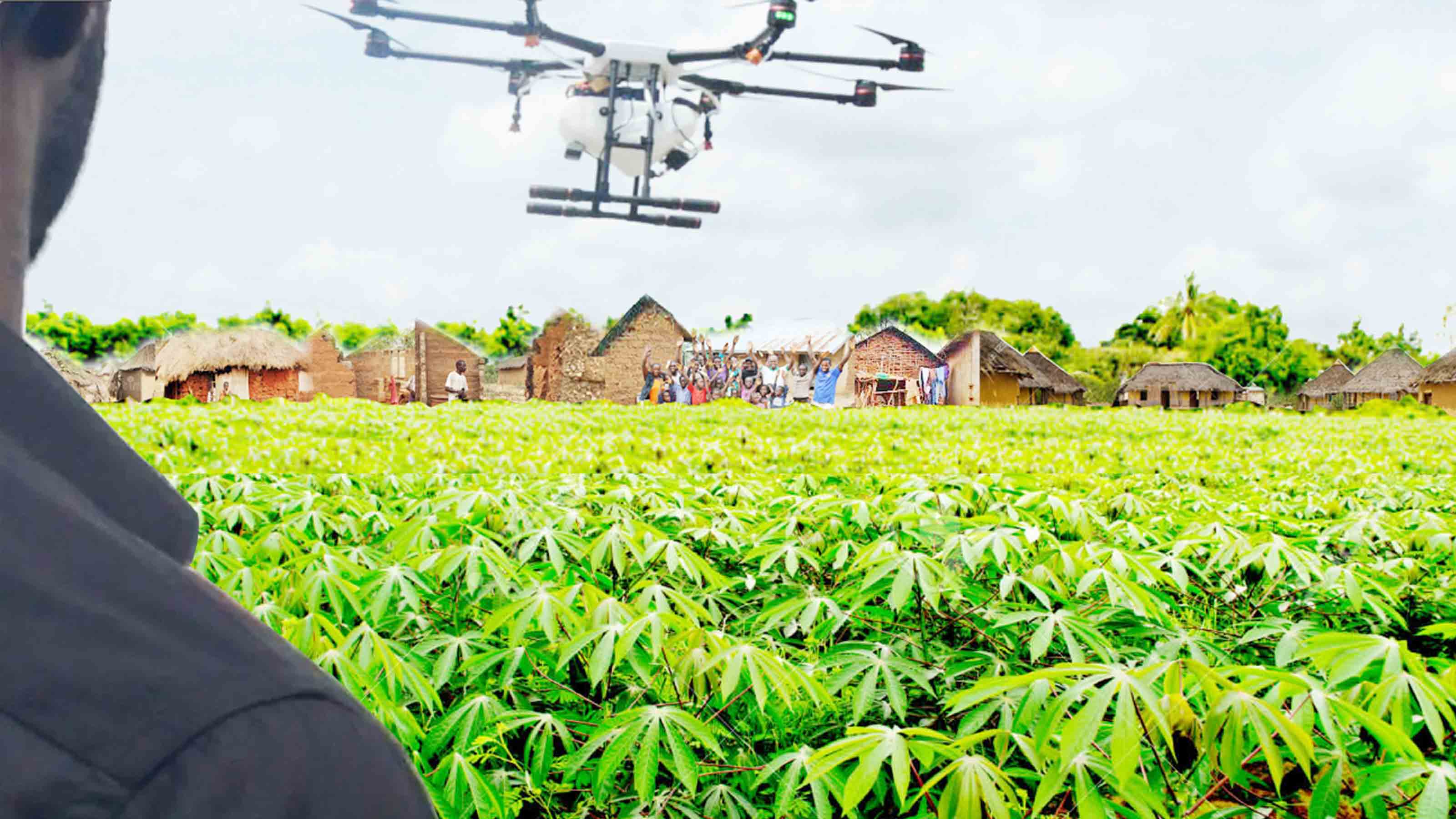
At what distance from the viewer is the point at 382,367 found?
3347 cm

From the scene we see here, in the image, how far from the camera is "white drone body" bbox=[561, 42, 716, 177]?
12.3 metres

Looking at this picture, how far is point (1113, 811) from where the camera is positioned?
1.22 metres

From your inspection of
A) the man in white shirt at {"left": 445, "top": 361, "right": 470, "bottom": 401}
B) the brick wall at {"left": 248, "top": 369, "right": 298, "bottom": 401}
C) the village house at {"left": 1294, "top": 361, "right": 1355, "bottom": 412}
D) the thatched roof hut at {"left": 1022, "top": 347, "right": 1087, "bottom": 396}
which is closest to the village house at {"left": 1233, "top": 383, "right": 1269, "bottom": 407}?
the village house at {"left": 1294, "top": 361, "right": 1355, "bottom": 412}

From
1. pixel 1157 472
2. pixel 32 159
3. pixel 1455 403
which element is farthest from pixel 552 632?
pixel 1455 403

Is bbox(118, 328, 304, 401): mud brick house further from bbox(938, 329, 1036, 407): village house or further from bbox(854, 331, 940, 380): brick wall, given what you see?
bbox(938, 329, 1036, 407): village house

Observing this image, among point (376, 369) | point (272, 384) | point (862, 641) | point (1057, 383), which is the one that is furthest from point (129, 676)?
point (1057, 383)

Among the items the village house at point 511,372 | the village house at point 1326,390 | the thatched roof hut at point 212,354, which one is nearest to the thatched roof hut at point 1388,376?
the village house at point 1326,390

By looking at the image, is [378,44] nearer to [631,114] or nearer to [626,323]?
[631,114]

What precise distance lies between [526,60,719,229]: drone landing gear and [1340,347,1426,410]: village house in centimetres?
3607

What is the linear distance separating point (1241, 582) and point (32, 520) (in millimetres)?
2252

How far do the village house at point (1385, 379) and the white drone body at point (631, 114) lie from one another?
35825 millimetres

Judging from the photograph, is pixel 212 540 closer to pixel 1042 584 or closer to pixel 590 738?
pixel 590 738

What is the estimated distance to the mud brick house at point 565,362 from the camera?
28.0 m

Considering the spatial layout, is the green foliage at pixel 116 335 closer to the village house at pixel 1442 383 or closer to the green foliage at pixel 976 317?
the green foliage at pixel 976 317
